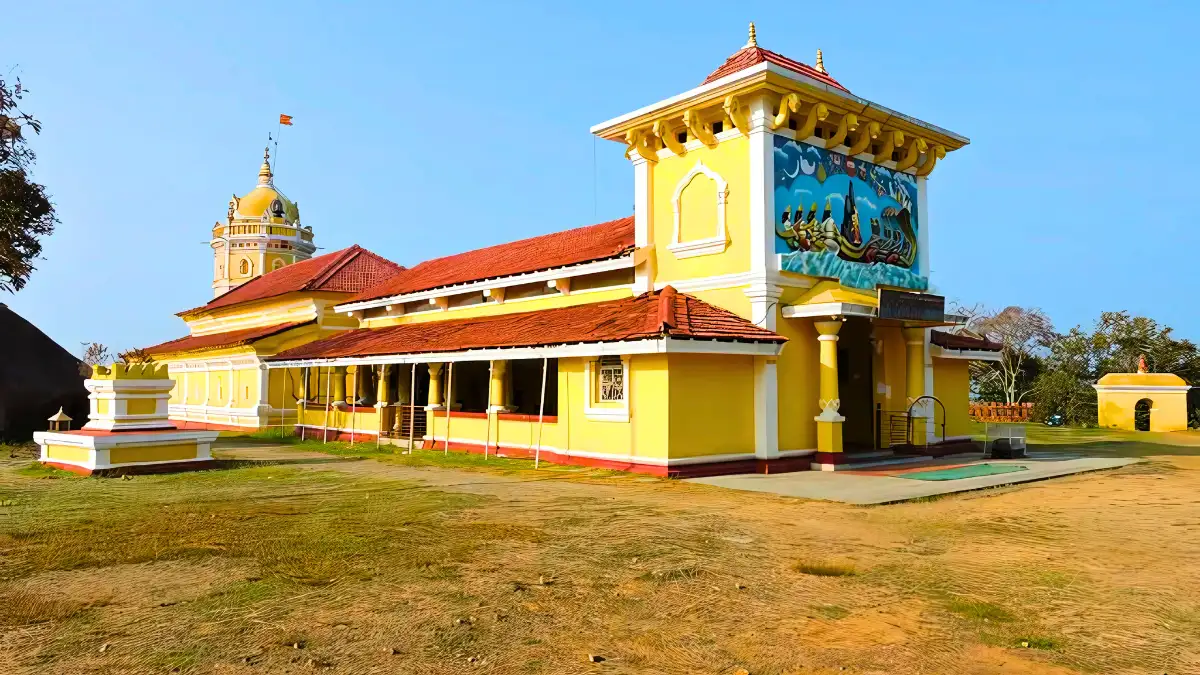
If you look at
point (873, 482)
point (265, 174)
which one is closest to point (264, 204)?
point (265, 174)

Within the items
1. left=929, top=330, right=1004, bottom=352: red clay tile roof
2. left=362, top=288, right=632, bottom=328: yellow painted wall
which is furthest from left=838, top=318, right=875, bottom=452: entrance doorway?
left=362, top=288, right=632, bottom=328: yellow painted wall

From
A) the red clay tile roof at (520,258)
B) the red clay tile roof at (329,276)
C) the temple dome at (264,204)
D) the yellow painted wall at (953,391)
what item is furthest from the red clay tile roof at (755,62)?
the temple dome at (264,204)

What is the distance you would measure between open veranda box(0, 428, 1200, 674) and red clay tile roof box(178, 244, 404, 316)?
17728mm

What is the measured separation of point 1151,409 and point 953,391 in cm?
1657

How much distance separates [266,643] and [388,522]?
4112 millimetres

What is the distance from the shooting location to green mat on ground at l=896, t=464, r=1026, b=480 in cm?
1312

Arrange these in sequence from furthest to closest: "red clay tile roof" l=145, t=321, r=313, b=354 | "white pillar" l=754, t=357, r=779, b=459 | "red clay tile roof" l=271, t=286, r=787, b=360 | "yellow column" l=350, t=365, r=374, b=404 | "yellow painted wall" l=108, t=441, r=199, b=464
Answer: "red clay tile roof" l=145, t=321, r=313, b=354
"yellow column" l=350, t=365, r=374, b=404
"white pillar" l=754, t=357, r=779, b=459
"yellow painted wall" l=108, t=441, r=199, b=464
"red clay tile roof" l=271, t=286, r=787, b=360

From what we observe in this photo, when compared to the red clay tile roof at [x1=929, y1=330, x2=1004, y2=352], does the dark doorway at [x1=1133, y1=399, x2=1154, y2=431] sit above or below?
below

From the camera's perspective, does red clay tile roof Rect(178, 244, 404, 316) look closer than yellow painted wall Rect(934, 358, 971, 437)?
No

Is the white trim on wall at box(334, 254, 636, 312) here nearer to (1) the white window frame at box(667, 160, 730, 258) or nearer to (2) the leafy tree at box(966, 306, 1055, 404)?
(1) the white window frame at box(667, 160, 730, 258)

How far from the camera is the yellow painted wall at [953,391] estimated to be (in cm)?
1834

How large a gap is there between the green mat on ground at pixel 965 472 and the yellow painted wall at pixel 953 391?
3441 millimetres

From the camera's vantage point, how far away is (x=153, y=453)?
1427 cm

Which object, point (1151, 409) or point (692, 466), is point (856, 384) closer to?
point (692, 466)
